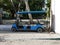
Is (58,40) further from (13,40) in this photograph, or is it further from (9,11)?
(9,11)

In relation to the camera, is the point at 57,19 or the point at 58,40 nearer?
the point at 58,40

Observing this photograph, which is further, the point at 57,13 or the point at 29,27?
the point at 29,27

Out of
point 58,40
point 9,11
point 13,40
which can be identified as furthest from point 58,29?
point 9,11

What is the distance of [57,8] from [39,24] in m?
2.22

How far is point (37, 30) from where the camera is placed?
20.4 m

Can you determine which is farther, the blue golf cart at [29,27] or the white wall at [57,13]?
the blue golf cart at [29,27]

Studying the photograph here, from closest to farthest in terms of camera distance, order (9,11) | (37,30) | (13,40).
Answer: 1. (13,40)
2. (37,30)
3. (9,11)

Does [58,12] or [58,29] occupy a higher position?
[58,12]

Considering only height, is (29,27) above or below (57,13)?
below

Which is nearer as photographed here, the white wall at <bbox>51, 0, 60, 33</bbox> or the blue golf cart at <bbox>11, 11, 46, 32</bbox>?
the white wall at <bbox>51, 0, 60, 33</bbox>

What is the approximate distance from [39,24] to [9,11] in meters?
22.8

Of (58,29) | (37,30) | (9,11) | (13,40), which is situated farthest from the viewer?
(9,11)

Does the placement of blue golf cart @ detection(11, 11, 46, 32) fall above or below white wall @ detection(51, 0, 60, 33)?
below

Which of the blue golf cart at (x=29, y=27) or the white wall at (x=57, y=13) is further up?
the white wall at (x=57, y=13)
